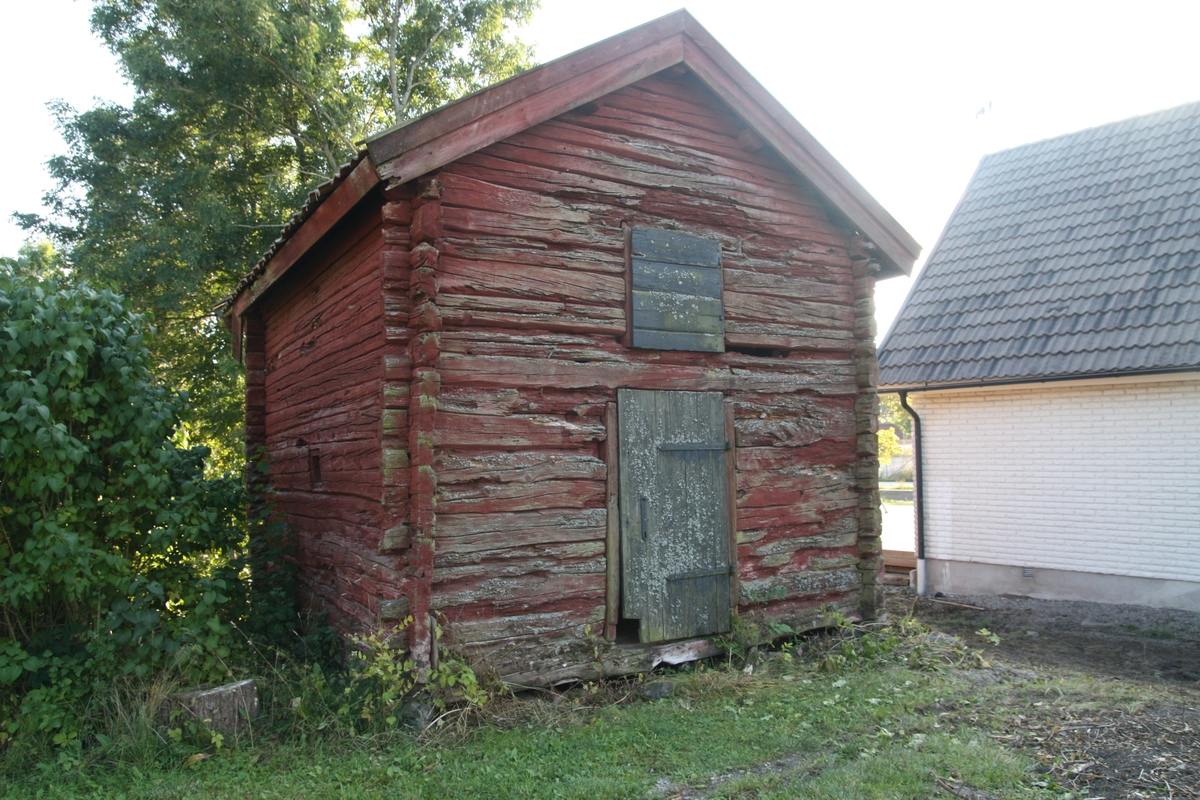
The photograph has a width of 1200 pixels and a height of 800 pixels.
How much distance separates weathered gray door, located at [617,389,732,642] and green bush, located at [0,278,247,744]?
304 cm

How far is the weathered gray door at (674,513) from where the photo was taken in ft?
20.8

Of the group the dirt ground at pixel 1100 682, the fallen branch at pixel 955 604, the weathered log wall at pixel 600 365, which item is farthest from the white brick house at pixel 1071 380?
the weathered log wall at pixel 600 365

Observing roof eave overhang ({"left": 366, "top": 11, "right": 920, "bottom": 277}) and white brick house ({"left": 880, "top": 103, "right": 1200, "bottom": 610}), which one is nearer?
roof eave overhang ({"left": 366, "top": 11, "right": 920, "bottom": 277})

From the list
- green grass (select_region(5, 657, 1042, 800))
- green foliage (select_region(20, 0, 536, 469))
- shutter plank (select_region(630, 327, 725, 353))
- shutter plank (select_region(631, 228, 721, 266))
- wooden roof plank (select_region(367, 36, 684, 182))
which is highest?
green foliage (select_region(20, 0, 536, 469))

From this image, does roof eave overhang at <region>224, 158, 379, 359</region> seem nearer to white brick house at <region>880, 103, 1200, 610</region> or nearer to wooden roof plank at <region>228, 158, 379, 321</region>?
wooden roof plank at <region>228, 158, 379, 321</region>

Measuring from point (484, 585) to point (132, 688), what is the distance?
229 cm

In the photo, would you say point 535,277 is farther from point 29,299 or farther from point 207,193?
point 207,193

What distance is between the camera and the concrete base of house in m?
9.60

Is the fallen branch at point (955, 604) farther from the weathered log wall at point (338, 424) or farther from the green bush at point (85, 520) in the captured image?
the green bush at point (85, 520)

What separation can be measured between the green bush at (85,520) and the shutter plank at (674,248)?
12.3 ft

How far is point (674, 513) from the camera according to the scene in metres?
6.56

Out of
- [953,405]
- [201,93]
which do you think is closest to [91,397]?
[953,405]

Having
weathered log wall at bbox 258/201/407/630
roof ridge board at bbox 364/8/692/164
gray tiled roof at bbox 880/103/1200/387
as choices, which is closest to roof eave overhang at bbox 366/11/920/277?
roof ridge board at bbox 364/8/692/164

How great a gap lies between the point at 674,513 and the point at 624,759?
2.17 metres
